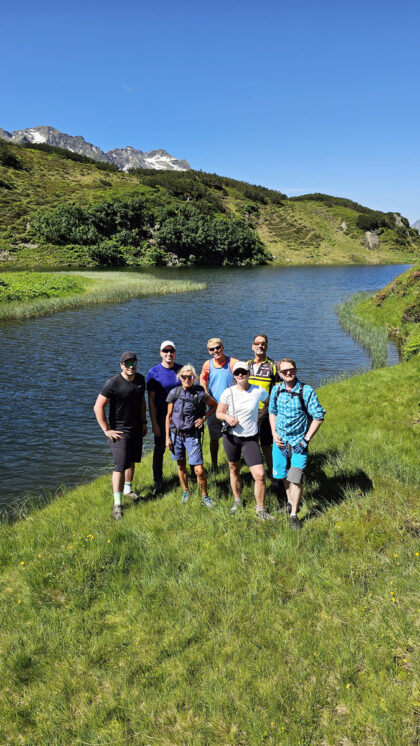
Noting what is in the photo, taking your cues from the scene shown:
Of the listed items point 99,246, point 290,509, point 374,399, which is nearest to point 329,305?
point 374,399

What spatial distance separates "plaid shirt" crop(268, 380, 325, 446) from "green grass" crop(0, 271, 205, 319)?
1291 inches

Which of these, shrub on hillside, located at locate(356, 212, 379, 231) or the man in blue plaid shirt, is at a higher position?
shrub on hillside, located at locate(356, 212, 379, 231)

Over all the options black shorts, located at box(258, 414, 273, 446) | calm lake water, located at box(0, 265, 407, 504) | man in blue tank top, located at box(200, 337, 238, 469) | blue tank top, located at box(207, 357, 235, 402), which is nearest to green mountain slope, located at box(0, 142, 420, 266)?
calm lake water, located at box(0, 265, 407, 504)

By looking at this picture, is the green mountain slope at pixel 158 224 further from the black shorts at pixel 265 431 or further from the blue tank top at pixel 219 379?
the black shorts at pixel 265 431

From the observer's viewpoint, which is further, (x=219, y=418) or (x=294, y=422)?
(x=219, y=418)

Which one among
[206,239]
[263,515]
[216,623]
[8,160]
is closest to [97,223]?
[206,239]

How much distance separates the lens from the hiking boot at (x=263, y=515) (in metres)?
6.41

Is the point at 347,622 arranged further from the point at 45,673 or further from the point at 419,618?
the point at 45,673

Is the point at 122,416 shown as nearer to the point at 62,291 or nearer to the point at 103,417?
the point at 103,417

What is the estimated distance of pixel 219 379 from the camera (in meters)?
7.72

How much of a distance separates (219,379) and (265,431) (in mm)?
1382

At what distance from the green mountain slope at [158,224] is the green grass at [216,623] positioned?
264ft

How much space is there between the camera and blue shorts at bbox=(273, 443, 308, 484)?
20.4ft

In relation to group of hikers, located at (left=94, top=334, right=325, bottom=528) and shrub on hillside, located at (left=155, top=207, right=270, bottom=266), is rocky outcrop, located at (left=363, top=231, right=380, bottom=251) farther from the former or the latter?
group of hikers, located at (left=94, top=334, right=325, bottom=528)
